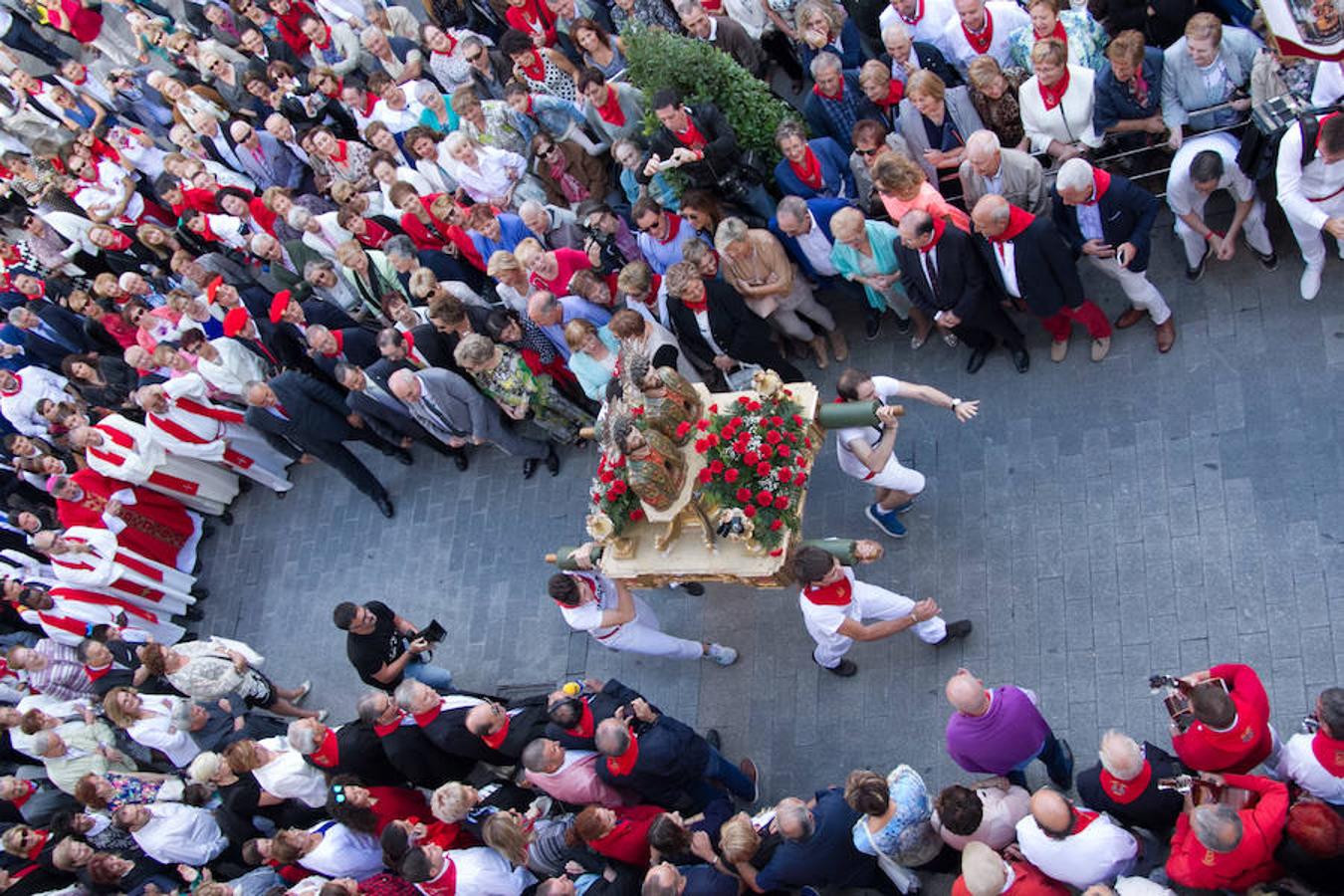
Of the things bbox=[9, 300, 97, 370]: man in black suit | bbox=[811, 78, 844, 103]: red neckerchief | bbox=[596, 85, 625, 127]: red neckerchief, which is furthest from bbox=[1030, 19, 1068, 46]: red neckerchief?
bbox=[9, 300, 97, 370]: man in black suit

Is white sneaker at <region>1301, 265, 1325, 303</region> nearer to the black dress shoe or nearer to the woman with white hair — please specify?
the black dress shoe

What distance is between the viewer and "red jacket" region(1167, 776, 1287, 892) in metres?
5.12

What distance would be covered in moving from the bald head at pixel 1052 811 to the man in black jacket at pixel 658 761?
2.29 m

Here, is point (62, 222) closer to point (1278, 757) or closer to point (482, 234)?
point (482, 234)

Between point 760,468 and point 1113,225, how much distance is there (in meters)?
2.91

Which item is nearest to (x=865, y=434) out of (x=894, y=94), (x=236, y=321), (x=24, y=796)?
(x=894, y=94)

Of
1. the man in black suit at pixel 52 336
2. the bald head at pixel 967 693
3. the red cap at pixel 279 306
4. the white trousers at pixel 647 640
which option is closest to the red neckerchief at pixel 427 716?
the white trousers at pixel 647 640

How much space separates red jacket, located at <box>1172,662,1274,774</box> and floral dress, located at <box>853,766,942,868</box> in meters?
1.31

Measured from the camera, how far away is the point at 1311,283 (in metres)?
7.79

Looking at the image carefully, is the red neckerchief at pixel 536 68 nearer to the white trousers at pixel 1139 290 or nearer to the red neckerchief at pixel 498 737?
the white trousers at pixel 1139 290

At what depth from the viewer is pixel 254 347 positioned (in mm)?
11117

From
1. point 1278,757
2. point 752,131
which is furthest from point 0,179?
point 1278,757

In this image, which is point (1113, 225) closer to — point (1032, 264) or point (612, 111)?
point (1032, 264)

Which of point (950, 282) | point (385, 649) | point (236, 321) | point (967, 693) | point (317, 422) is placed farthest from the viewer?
point (236, 321)
